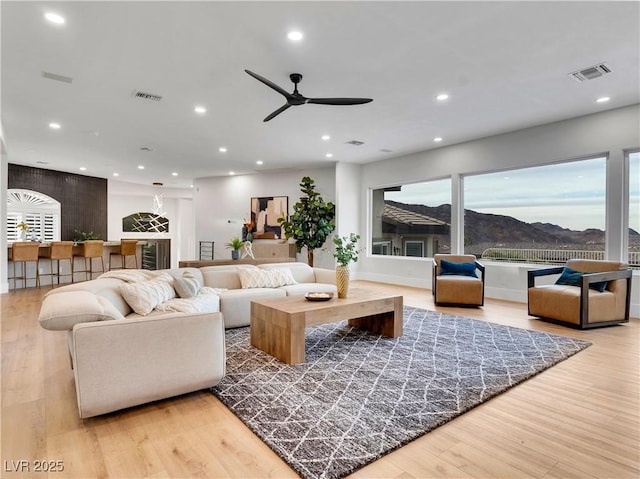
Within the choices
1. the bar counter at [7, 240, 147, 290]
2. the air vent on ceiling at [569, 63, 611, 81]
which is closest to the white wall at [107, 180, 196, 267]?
the bar counter at [7, 240, 147, 290]

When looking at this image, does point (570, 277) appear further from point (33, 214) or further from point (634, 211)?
point (33, 214)

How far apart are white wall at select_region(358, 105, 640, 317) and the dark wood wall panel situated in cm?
824

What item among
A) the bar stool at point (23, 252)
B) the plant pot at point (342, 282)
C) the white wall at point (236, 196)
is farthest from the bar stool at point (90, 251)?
the plant pot at point (342, 282)

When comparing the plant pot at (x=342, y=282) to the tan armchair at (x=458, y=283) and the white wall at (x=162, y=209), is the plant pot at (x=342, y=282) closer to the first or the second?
the tan armchair at (x=458, y=283)

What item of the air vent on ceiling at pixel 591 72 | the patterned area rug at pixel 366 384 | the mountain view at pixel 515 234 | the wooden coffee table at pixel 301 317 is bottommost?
the patterned area rug at pixel 366 384

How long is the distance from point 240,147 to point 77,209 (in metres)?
6.37

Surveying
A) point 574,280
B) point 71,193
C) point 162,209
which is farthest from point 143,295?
point 162,209

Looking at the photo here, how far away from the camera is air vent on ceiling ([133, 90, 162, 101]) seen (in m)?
4.32

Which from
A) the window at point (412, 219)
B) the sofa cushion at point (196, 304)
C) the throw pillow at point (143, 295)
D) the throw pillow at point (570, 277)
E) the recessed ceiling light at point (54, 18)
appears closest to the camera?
the recessed ceiling light at point (54, 18)

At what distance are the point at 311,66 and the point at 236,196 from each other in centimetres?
713

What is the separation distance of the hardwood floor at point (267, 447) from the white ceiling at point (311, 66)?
9.70 ft

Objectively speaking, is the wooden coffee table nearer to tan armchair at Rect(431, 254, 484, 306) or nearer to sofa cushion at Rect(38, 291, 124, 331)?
sofa cushion at Rect(38, 291, 124, 331)

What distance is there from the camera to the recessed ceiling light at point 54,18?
9.03ft

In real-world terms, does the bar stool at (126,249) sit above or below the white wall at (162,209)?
below
